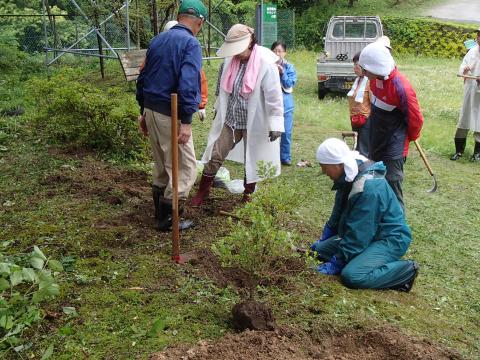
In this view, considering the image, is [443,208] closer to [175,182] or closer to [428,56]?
[175,182]

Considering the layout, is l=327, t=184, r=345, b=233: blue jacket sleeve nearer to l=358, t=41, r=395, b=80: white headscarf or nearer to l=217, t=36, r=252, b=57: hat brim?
l=358, t=41, r=395, b=80: white headscarf

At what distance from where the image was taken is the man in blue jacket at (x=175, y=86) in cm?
421

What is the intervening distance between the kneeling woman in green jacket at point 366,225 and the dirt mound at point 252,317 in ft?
3.14

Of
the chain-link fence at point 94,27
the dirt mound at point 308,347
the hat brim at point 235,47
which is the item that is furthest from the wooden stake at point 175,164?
the chain-link fence at point 94,27

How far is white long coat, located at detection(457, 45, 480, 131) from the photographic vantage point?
820cm

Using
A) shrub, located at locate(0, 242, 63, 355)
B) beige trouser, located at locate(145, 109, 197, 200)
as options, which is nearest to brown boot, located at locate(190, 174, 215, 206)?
beige trouser, located at locate(145, 109, 197, 200)

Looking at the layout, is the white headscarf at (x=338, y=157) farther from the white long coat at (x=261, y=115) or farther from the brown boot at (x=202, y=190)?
the brown boot at (x=202, y=190)

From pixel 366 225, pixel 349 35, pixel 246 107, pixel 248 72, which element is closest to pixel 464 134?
pixel 246 107

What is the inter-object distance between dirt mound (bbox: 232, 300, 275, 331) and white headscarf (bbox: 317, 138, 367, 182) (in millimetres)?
1174

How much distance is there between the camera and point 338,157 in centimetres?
376

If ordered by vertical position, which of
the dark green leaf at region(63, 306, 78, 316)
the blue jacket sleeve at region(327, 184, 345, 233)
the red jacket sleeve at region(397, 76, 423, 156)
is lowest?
the dark green leaf at region(63, 306, 78, 316)

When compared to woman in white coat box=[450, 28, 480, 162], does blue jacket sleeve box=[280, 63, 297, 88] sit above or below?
above

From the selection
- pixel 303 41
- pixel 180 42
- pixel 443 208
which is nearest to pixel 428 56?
pixel 303 41

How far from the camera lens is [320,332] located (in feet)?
10.5
